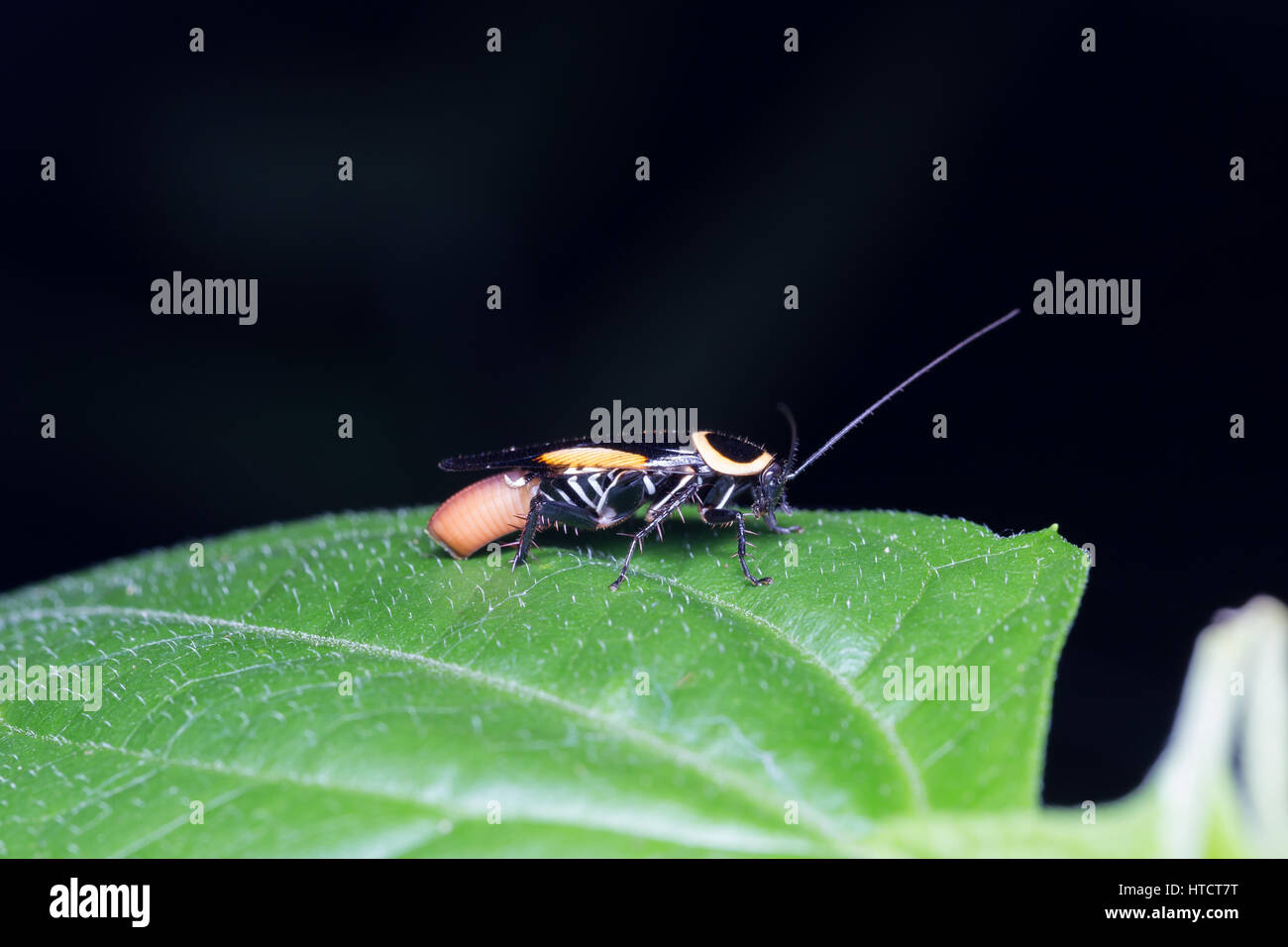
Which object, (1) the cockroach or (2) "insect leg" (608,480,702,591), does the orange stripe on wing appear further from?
(2) "insect leg" (608,480,702,591)

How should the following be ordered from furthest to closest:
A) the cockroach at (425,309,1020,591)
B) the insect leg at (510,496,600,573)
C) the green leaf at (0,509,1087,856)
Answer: the cockroach at (425,309,1020,591) < the insect leg at (510,496,600,573) < the green leaf at (0,509,1087,856)

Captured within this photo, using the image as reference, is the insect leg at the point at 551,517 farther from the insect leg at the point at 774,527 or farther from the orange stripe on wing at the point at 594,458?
the insect leg at the point at 774,527

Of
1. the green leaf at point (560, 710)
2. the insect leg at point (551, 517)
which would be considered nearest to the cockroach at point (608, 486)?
the insect leg at point (551, 517)

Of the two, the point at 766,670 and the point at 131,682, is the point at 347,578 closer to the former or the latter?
the point at 131,682

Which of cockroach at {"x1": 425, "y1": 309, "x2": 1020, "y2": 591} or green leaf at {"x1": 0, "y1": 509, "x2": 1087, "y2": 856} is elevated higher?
cockroach at {"x1": 425, "y1": 309, "x2": 1020, "y2": 591}

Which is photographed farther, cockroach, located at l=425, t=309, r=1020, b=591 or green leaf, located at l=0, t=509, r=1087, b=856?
cockroach, located at l=425, t=309, r=1020, b=591

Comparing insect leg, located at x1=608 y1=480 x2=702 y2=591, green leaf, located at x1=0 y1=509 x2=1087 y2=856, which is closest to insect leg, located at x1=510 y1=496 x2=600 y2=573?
insect leg, located at x1=608 y1=480 x2=702 y2=591
